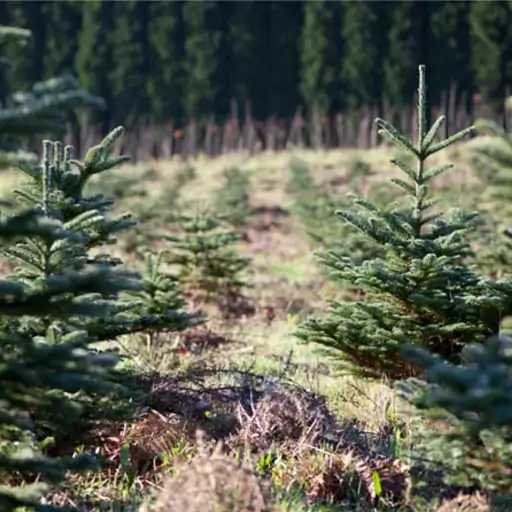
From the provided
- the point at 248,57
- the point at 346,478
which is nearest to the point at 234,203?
the point at 346,478

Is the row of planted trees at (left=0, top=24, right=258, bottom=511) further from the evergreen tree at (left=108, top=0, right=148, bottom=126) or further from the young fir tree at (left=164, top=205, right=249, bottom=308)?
the evergreen tree at (left=108, top=0, right=148, bottom=126)

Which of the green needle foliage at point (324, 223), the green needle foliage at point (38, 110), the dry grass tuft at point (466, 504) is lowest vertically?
the dry grass tuft at point (466, 504)

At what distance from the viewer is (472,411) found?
3062 millimetres

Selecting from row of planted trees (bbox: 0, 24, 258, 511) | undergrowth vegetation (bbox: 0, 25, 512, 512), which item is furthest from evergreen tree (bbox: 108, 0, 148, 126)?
row of planted trees (bbox: 0, 24, 258, 511)

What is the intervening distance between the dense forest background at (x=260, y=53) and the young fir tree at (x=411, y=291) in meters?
24.6

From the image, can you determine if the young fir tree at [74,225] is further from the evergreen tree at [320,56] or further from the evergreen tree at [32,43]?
the evergreen tree at [32,43]

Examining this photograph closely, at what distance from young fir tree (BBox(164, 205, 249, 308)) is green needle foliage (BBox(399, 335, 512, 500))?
5719 mm

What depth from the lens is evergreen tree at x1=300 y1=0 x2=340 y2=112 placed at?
29984mm

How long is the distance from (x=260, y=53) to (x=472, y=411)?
29.5m

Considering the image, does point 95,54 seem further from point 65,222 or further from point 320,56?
point 65,222

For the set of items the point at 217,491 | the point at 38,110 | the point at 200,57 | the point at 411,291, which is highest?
the point at 200,57

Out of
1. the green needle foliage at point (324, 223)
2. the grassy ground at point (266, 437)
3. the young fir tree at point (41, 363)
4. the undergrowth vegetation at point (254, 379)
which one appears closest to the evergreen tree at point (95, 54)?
the green needle foliage at point (324, 223)

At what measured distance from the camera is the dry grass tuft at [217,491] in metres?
3.03

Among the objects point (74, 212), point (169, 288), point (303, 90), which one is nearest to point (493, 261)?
point (169, 288)
